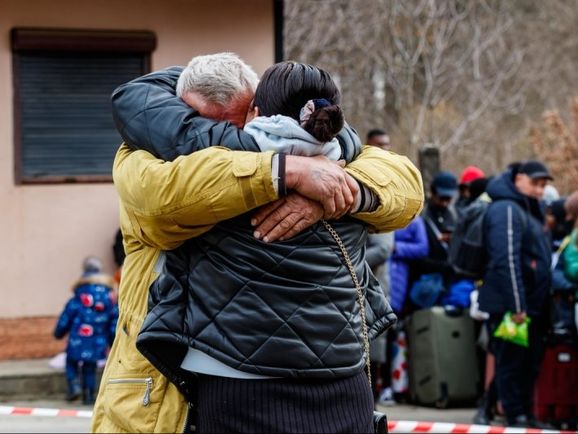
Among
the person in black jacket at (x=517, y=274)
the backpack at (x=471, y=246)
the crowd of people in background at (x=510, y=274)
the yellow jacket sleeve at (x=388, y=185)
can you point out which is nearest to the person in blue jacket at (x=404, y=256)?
the crowd of people in background at (x=510, y=274)

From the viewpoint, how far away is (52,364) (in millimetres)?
10656

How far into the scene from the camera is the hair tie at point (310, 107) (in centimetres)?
357

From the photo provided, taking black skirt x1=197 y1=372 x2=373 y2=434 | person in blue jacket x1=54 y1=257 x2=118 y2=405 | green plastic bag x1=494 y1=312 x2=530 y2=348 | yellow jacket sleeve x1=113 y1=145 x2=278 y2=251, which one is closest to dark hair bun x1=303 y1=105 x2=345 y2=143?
yellow jacket sleeve x1=113 y1=145 x2=278 y2=251

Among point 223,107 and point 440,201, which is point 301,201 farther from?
point 440,201

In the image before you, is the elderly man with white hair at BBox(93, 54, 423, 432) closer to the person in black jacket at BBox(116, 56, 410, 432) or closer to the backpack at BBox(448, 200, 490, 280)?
the person in black jacket at BBox(116, 56, 410, 432)

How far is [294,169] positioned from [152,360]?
0.68 meters

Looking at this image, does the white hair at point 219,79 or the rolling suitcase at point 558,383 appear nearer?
the white hair at point 219,79

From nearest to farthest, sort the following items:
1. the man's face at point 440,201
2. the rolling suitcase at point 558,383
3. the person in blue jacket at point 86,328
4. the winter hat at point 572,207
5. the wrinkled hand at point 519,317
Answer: the wrinkled hand at point 519,317 → the winter hat at point 572,207 → the rolling suitcase at point 558,383 → the person in blue jacket at point 86,328 → the man's face at point 440,201

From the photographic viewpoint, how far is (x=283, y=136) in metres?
3.61

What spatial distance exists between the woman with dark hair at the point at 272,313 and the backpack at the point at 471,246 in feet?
18.2

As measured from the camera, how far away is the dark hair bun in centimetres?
355

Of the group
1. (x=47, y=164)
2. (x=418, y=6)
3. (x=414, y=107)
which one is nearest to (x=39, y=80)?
(x=47, y=164)

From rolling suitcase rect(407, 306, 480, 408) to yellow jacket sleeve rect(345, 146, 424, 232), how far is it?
630 centimetres

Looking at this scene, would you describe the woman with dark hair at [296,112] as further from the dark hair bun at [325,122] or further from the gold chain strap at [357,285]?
the gold chain strap at [357,285]
